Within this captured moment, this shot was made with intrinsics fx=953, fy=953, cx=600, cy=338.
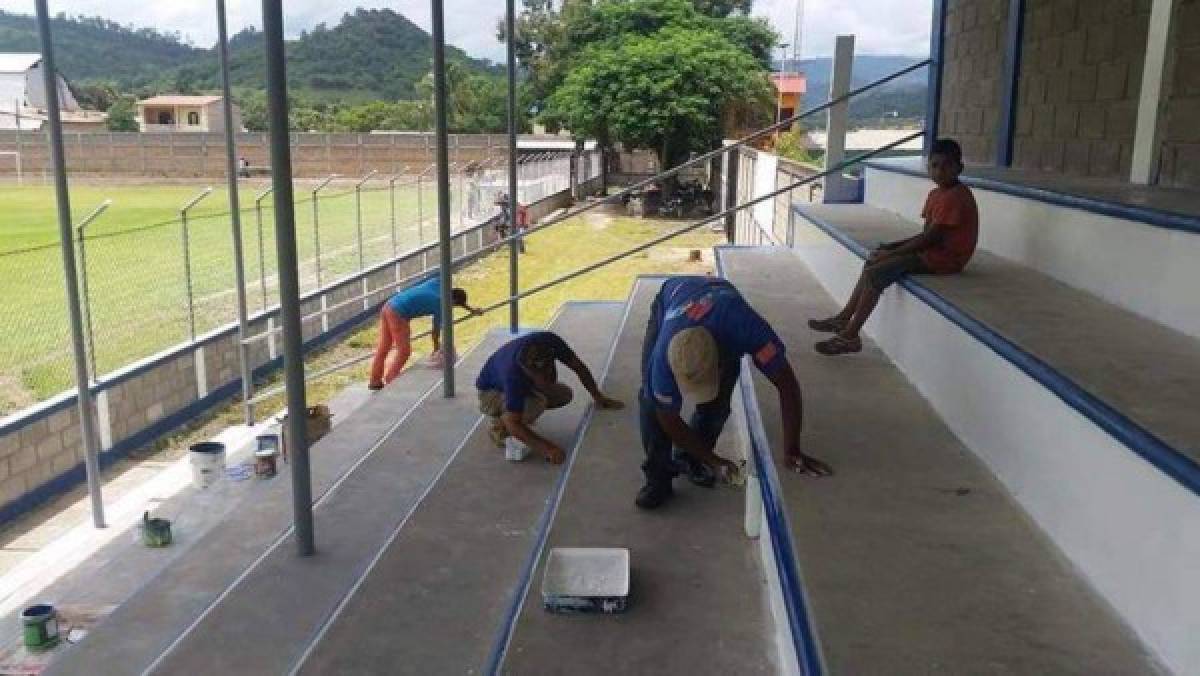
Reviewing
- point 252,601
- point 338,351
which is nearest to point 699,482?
point 252,601

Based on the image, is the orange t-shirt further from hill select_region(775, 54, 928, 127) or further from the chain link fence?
hill select_region(775, 54, 928, 127)

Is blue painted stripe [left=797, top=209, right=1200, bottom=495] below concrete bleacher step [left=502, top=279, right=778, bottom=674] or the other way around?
the other way around

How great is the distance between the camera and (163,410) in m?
8.21

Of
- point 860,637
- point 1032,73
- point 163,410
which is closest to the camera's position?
point 860,637

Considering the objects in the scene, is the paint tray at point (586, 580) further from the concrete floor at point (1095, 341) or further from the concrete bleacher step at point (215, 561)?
the concrete bleacher step at point (215, 561)

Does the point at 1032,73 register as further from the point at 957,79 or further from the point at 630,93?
the point at 630,93

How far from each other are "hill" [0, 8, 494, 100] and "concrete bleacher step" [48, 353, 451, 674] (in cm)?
6145

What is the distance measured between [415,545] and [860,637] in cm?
214

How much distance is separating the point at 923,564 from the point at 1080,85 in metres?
3.29

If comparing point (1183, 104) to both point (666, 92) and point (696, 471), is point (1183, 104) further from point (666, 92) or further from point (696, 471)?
point (666, 92)

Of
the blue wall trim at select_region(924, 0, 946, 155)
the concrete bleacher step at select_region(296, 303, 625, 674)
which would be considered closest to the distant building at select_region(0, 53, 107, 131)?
the blue wall trim at select_region(924, 0, 946, 155)

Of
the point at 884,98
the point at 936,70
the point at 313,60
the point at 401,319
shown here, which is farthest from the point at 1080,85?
the point at 313,60

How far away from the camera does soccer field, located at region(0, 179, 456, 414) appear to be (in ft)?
28.9

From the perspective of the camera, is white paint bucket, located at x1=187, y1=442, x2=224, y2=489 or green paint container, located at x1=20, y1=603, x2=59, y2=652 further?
white paint bucket, located at x1=187, y1=442, x2=224, y2=489
